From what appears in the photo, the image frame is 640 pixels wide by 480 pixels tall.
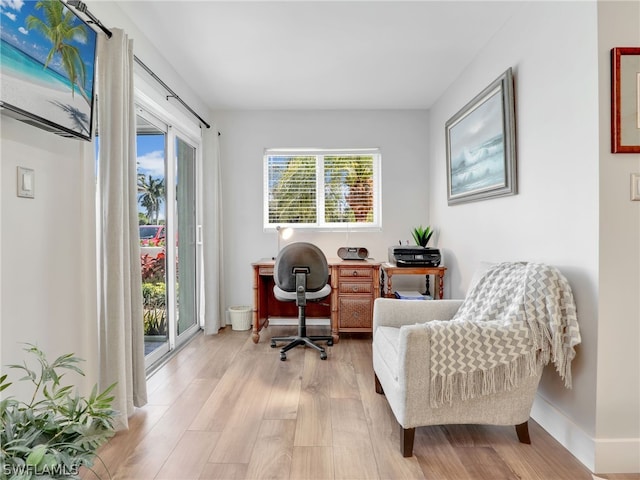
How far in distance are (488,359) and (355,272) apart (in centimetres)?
195

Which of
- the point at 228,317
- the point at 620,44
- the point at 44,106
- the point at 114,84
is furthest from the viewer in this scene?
the point at 228,317

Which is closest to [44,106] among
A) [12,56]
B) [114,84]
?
[12,56]

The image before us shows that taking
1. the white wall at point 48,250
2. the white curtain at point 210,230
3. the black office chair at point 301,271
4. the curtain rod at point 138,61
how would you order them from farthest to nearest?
the white curtain at point 210,230
the black office chair at point 301,271
the curtain rod at point 138,61
the white wall at point 48,250


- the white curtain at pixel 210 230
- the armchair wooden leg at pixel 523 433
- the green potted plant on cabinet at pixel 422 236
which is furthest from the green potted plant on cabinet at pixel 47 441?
the green potted plant on cabinet at pixel 422 236

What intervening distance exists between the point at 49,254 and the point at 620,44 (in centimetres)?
276

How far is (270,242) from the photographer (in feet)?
13.6

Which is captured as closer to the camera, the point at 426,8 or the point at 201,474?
the point at 201,474

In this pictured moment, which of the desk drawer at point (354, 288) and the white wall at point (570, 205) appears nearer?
the white wall at point (570, 205)

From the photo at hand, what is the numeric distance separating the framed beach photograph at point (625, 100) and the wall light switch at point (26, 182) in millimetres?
2555

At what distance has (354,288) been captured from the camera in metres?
3.53

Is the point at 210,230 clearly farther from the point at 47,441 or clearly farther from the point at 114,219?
the point at 47,441

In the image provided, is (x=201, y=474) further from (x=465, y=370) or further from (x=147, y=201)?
(x=147, y=201)

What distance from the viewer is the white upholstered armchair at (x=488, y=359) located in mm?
1621

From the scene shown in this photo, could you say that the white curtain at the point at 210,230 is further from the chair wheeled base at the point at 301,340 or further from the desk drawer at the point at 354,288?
the desk drawer at the point at 354,288
